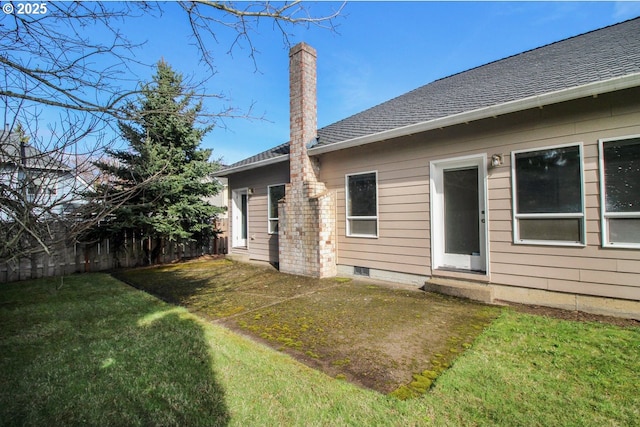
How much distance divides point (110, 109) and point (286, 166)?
20.6ft

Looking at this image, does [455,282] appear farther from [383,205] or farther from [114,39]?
[114,39]

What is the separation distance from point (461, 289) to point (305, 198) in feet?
12.8

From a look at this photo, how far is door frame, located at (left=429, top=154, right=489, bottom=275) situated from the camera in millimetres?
5199

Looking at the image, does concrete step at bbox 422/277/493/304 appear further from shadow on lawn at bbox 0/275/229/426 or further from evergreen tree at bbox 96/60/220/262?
evergreen tree at bbox 96/60/220/262

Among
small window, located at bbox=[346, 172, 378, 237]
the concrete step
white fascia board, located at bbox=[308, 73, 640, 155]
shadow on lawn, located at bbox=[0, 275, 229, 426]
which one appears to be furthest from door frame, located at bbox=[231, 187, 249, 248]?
the concrete step

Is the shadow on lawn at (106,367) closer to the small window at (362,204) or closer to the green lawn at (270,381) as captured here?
the green lawn at (270,381)

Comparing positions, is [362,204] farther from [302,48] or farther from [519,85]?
[302,48]

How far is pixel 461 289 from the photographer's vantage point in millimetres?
5145

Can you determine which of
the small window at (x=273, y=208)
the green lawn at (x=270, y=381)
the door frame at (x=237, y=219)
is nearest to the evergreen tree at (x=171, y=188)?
the door frame at (x=237, y=219)

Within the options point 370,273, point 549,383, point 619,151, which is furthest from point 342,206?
point 549,383

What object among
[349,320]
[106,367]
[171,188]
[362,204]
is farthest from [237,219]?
[106,367]

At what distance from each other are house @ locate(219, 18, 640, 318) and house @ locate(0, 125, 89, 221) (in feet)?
16.4

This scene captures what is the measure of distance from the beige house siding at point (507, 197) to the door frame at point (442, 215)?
90 mm

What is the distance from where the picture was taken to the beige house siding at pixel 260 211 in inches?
361
